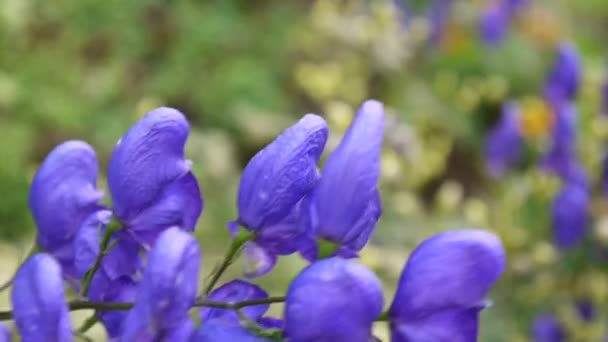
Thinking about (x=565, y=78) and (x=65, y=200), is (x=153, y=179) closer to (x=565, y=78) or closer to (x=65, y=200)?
(x=65, y=200)

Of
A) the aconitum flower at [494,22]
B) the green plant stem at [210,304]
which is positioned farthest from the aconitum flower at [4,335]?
the aconitum flower at [494,22]

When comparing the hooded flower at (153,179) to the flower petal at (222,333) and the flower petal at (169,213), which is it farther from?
the flower petal at (222,333)

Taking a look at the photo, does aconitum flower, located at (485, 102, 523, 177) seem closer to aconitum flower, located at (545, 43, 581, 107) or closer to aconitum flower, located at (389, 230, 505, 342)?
aconitum flower, located at (545, 43, 581, 107)

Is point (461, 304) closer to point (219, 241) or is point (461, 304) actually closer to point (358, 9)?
point (219, 241)

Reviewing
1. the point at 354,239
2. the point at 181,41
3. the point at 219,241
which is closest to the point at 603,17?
the point at 181,41

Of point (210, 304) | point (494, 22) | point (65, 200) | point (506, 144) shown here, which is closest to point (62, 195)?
point (65, 200)

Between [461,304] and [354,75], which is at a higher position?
[461,304]
